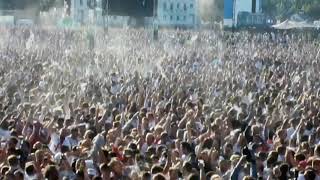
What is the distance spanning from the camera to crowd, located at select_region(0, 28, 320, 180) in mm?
10984

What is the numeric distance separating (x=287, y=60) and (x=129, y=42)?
10.9 metres

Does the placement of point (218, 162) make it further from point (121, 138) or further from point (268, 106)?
point (268, 106)

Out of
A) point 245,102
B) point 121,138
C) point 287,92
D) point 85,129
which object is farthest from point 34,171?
point 287,92

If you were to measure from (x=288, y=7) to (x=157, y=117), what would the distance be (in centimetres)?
10380

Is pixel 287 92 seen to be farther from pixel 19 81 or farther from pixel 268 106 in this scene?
pixel 19 81

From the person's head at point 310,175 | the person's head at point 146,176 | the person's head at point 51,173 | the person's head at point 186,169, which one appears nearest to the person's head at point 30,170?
the person's head at point 51,173

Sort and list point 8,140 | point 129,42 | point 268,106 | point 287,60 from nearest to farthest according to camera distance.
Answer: point 8,140 → point 268,106 → point 287,60 → point 129,42

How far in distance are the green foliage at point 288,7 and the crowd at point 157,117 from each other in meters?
74.4

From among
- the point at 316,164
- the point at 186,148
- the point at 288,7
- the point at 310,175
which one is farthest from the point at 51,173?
the point at 288,7

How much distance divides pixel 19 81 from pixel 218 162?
11.3 m

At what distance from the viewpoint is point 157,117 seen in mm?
16172

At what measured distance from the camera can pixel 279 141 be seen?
1324 cm

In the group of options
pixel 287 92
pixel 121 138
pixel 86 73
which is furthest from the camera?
pixel 86 73

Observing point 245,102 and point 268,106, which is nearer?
point 268,106
